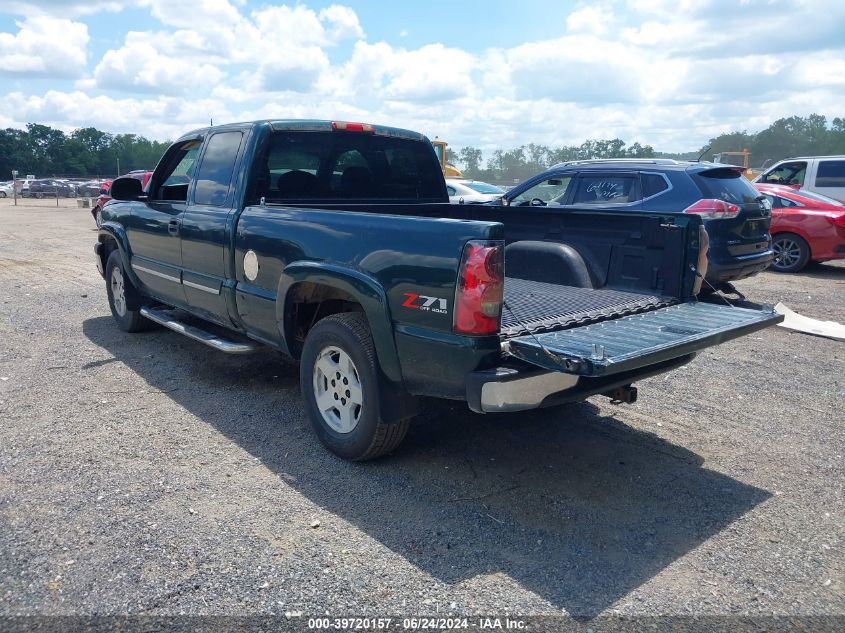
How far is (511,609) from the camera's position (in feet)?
9.52

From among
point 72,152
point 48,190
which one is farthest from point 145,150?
point 48,190

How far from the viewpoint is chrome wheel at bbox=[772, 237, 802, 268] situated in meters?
12.1

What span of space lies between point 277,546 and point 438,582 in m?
0.79

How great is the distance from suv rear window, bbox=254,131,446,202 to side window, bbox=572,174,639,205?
11.8 ft

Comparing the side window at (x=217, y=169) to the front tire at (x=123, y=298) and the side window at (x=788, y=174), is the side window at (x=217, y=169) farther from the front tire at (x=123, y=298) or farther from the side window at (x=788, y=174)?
the side window at (x=788, y=174)

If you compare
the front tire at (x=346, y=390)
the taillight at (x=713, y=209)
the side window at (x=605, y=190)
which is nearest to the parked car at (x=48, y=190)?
the side window at (x=605, y=190)

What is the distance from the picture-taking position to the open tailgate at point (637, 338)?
125 inches

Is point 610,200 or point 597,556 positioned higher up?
point 610,200

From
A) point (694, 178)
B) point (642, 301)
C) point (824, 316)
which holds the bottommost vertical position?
point (824, 316)

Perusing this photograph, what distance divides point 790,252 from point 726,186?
13.5 ft

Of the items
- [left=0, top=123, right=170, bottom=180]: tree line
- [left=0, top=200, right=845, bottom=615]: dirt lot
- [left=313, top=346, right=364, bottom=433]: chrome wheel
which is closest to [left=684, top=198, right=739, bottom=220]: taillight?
[left=0, top=200, right=845, bottom=615]: dirt lot

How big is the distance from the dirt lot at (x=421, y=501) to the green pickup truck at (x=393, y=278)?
472 millimetres

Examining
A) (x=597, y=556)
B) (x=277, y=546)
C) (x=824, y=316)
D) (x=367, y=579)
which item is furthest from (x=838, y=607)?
(x=824, y=316)

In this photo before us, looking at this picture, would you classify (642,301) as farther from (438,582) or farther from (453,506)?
(438,582)
